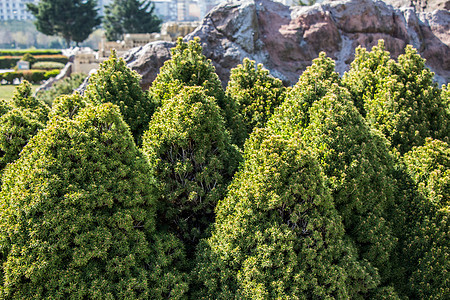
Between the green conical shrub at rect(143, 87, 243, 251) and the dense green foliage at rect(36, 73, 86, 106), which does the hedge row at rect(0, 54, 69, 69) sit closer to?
the dense green foliage at rect(36, 73, 86, 106)

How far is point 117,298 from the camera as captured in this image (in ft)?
16.2

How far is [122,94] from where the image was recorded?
7.44 m

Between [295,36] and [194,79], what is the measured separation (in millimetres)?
7491

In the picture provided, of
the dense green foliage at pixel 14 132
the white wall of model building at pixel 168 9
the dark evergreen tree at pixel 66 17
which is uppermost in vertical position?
the white wall of model building at pixel 168 9

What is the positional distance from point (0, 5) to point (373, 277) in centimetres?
17274

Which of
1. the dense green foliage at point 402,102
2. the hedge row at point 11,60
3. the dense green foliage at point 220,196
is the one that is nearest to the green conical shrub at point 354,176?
the dense green foliage at point 220,196

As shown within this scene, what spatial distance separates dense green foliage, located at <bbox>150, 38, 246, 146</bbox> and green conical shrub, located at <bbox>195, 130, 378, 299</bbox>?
243 centimetres

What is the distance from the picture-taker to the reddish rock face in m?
12.8

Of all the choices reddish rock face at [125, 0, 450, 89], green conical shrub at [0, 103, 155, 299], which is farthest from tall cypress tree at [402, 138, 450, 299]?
reddish rock face at [125, 0, 450, 89]

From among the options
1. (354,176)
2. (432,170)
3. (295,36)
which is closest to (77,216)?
(354,176)

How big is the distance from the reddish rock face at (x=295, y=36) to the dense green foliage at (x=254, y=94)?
162 inches

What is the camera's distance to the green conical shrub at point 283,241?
16.4 ft

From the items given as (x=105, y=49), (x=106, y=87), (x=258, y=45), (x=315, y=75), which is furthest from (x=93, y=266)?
(x=105, y=49)

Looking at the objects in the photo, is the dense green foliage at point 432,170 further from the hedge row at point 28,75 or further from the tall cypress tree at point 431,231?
the hedge row at point 28,75
